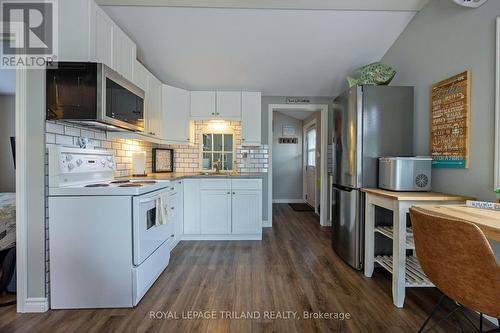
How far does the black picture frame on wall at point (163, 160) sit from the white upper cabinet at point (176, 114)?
366 millimetres

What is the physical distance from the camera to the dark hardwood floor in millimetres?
1476

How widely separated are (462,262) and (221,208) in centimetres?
244

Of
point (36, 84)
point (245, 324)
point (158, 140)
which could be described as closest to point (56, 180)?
point (36, 84)

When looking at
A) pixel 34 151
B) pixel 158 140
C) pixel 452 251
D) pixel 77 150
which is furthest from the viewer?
pixel 158 140

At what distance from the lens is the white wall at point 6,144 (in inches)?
104

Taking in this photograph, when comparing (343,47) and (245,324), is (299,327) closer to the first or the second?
(245,324)

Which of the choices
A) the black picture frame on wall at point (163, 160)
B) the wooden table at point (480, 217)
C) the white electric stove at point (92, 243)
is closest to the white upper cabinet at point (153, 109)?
the black picture frame on wall at point (163, 160)

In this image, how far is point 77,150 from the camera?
71.1 inches

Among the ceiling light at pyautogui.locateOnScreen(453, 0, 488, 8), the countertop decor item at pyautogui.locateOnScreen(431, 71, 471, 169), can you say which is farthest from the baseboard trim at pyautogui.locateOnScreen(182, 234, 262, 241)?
the ceiling light at pyautogui.locateOnScreen(453, 0, 488, 8)

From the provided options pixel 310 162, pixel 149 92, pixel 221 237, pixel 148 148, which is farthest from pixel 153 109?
pixel 310 162

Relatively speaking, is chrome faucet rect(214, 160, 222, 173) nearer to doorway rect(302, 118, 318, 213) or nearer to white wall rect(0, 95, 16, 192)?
white wall rect(0, 95, 16, 192)

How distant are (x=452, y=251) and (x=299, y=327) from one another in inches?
39.5

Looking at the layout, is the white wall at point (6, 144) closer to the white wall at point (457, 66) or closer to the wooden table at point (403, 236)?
the wooden table at point (403, 236)

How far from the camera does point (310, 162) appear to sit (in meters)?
5.80
